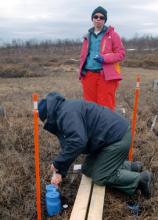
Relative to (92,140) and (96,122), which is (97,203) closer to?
(92,140)

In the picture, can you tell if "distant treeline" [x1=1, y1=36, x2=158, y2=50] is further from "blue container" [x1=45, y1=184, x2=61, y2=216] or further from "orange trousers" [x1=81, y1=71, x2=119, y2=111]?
"blue container" [x1=45, y1=184, x2=61, y2=216]

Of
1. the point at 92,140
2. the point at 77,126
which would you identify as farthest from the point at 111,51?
the point at 77,126

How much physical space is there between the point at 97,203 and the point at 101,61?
200 centimetres

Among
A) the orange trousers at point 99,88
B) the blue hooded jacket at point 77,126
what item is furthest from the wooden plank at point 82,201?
the orange trousers at point 99,88

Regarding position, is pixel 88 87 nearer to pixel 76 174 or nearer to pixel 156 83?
pixel 76 174

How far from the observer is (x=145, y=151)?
5.14 metres

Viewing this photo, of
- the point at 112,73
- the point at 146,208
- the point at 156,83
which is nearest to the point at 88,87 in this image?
the point at 112,73

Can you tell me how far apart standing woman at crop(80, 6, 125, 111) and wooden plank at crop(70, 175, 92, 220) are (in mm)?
1313

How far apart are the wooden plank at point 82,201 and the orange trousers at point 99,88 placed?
123cm

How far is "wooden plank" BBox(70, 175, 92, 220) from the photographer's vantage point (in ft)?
10.8

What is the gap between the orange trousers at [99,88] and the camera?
484 cm

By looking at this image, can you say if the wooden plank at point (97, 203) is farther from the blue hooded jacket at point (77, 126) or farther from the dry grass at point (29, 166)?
the blue hooded jacket at point (77, 126)

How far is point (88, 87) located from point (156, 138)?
5.36 ft

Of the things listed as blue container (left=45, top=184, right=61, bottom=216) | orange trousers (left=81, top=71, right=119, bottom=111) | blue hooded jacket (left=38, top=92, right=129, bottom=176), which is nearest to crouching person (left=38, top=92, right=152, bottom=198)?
blue hooded jacket (left=38, top=92, right=129, bottom=176)
